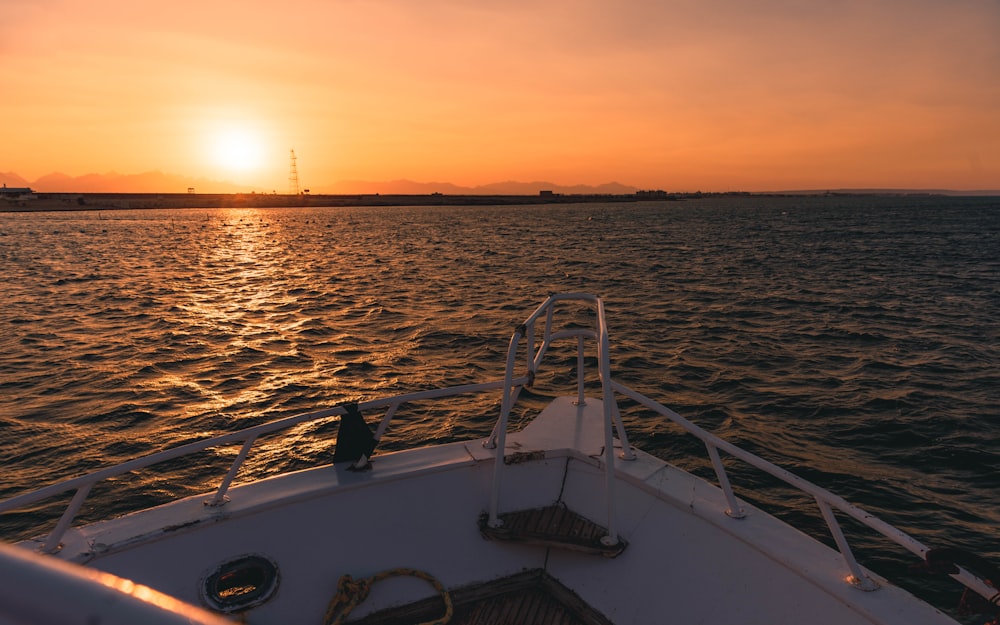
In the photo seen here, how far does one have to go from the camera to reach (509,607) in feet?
14.3

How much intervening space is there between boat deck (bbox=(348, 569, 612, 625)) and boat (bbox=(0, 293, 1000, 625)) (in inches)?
0.4

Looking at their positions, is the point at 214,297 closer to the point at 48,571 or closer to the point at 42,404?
the point at 42,404

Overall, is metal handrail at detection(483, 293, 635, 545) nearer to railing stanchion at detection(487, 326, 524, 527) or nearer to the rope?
railing stanchion at detection(487, 326, 524, 527)

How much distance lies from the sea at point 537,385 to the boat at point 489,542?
15.2 ft

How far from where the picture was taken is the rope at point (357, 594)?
404cm

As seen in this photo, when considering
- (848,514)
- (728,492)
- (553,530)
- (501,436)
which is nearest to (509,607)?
(553,530)

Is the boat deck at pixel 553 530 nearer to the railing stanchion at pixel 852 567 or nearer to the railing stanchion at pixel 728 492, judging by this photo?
the railing stanchion at pixel 728 492

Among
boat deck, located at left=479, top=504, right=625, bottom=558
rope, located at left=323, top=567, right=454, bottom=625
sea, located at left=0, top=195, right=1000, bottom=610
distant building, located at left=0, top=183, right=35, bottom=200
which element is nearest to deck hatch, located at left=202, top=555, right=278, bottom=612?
rope, located at left=323, top=567, right=454, bottom=625

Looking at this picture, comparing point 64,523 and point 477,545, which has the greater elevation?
point 64,523

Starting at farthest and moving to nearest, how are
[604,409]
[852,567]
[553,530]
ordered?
1. [553,530]
2. [604,409]
3. [852,567]

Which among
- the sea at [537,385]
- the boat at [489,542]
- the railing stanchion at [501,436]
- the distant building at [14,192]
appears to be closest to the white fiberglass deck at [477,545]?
the boat at [489,542]

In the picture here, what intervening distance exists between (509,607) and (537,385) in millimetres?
9000

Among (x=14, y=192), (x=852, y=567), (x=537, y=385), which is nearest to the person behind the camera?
(x=852, y=567)

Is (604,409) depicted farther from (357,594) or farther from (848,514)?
(357,594)
